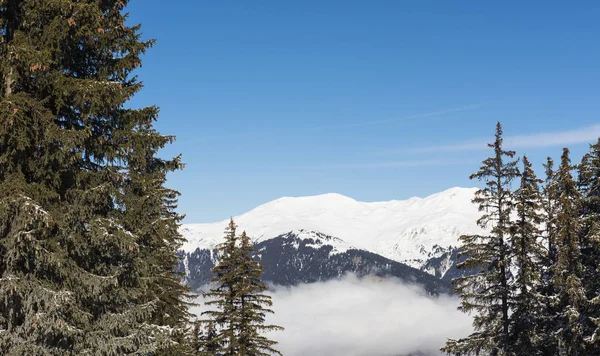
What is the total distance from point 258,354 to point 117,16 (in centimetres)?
2012

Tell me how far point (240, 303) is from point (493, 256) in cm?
1343

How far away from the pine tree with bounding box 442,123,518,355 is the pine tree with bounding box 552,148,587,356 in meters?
2.28

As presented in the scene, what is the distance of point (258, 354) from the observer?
87.6 ft

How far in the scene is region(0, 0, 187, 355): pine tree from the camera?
9070mm

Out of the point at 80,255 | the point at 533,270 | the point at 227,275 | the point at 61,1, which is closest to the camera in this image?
the point at 61,1

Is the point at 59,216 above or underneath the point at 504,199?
underneath

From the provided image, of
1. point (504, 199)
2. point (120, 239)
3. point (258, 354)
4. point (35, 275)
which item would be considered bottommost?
point (258, 354)

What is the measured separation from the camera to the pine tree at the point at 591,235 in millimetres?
22734

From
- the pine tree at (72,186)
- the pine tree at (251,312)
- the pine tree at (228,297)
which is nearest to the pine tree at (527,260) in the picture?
the pine tree at (251,312)

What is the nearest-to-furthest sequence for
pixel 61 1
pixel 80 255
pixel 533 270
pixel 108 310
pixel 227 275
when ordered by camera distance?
pixel 61 1, pixel 80 255, pixel 108 310, pixel 533 270, pixel 227 275

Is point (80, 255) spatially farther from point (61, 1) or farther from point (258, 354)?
point (258, 354)

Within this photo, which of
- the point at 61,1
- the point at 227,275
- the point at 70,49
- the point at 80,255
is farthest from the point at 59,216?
the point at 227,275

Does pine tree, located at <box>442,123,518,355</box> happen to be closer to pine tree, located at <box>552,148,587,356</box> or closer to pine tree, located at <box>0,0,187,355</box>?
pine tree, located at <box>552,148,587,356</box>

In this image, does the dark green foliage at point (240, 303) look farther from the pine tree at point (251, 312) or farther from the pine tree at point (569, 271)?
the pine tree at point (569, 271)
